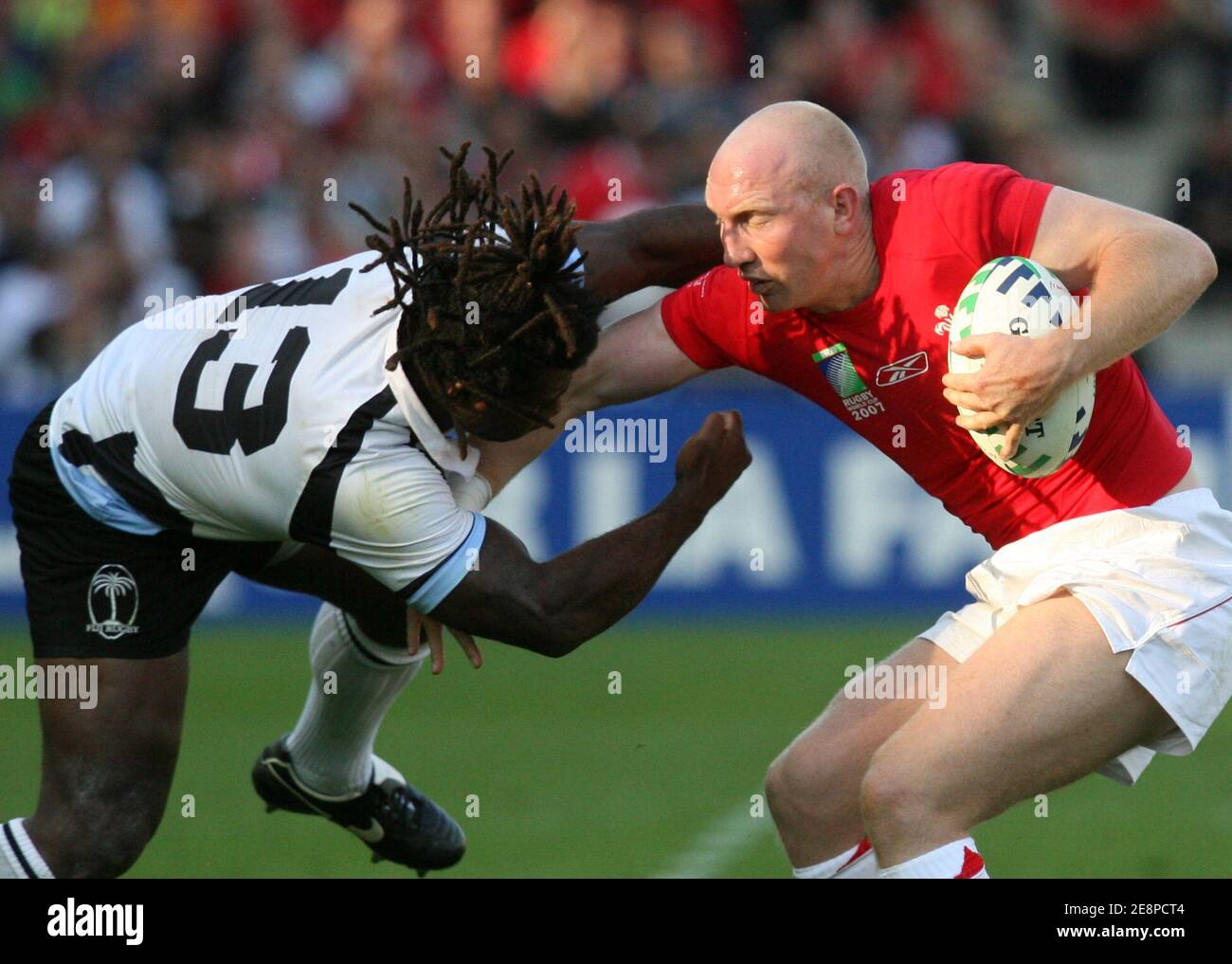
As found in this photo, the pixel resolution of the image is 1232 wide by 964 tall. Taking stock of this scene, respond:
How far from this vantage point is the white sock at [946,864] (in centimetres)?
434

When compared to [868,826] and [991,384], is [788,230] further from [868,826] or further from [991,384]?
[868,826]

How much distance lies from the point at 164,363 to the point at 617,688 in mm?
5250

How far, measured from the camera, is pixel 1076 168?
14.0 m

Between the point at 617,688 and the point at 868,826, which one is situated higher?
the point at 868,826

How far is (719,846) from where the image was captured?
22.5ft

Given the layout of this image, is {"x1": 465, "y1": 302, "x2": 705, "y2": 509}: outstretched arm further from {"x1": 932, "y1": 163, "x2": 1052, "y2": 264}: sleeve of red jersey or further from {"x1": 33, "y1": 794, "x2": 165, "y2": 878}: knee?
{"x1": 33, "y1": 794, "x2": 165, "y2": 878}: knee

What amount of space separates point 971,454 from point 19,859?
2.81m

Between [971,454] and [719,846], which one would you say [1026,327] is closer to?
[971,454]

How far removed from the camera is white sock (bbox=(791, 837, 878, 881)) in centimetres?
502

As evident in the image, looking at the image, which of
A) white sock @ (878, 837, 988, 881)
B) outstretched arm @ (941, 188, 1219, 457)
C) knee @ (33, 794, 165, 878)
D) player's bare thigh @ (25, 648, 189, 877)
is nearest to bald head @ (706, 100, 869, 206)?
outstretched arm @ (941, 188, 1219, 457)

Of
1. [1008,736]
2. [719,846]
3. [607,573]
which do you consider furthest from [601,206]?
[1008,736]
